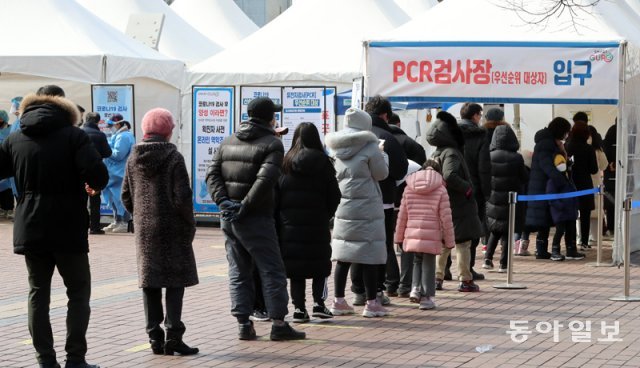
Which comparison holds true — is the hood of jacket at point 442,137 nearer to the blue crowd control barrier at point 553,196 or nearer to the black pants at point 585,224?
the blue crowd control barrier at point 553,196

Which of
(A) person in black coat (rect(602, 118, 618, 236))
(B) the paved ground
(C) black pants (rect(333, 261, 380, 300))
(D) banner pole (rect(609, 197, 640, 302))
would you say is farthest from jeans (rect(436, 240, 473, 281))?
(A) person in black coat (rect(602, 118, 618, 236))

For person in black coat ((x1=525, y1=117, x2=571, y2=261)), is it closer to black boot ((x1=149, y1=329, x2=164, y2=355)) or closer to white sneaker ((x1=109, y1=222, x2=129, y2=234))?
white sneaker ((x1=109, y1=222, x2=129, y2=234))

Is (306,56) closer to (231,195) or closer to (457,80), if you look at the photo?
(457,80)

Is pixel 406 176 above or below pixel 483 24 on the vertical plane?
below

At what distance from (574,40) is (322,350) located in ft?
22.5

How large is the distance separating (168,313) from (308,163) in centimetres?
170

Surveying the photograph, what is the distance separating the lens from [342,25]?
22344 mm

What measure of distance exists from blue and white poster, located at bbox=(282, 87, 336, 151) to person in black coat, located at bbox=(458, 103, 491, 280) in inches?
233

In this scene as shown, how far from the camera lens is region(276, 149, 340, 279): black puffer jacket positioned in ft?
29.6

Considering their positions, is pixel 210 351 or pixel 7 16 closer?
pixel 210 351

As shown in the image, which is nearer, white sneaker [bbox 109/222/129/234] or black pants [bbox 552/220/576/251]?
black pants [bbox 552/220/576/251]

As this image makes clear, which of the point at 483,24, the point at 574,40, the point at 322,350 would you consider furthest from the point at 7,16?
the point at 322,350

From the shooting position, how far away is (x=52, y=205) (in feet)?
23.7

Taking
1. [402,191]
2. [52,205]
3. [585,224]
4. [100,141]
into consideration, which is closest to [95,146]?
[100,141]
